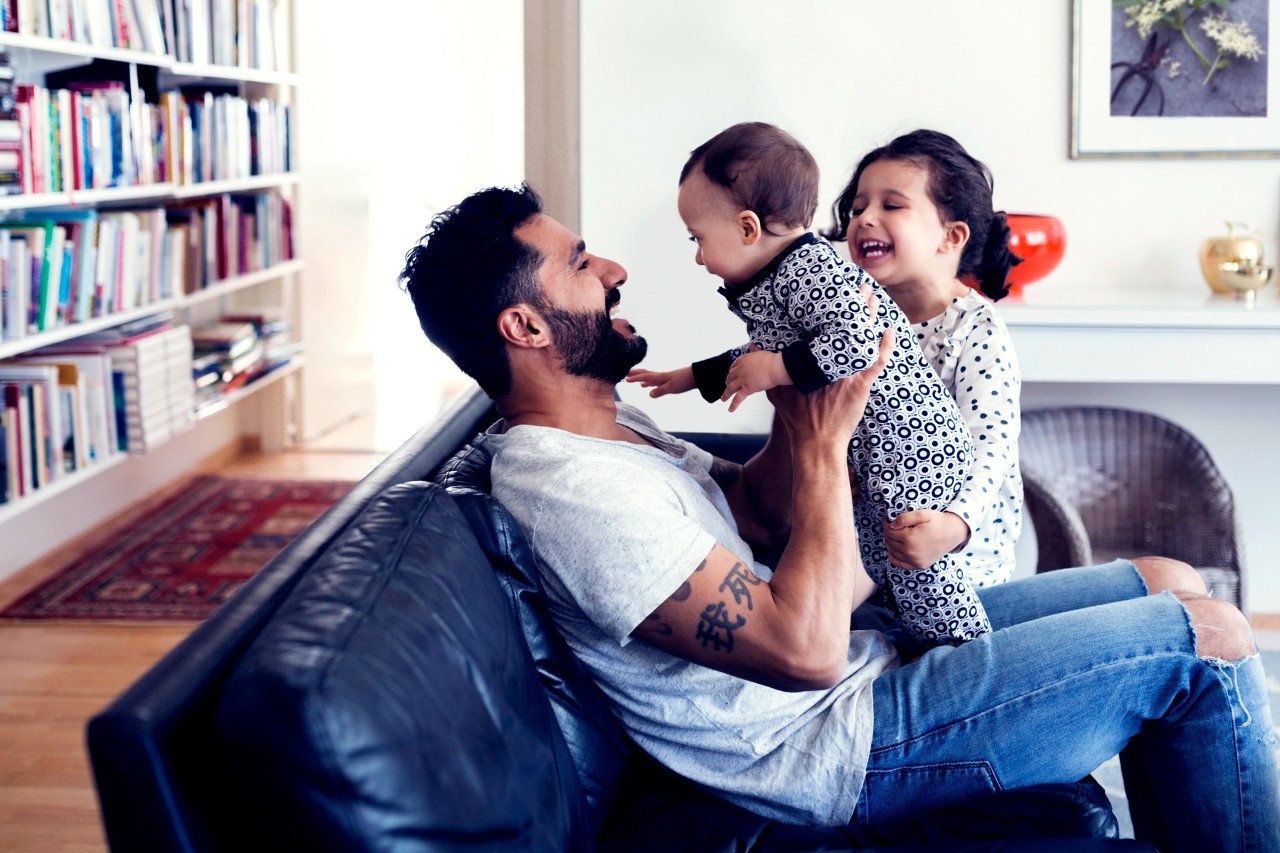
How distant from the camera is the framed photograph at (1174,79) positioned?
2.85 metres

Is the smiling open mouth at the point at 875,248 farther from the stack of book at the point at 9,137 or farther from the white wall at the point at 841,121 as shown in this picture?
the stack of book at the point at 9,137

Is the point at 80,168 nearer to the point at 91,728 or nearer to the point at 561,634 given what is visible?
the point at 561,634

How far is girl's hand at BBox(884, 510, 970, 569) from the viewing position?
1537mm

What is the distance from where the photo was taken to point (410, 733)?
850mm

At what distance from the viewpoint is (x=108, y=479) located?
407cm

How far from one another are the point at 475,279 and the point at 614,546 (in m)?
0.43

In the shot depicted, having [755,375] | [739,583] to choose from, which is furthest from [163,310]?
[739,583]

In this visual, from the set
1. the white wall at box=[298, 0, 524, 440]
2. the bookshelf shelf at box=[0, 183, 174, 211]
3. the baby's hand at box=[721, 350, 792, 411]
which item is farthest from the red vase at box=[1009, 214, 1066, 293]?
the white wall at box=[298, 0, 524, 440]

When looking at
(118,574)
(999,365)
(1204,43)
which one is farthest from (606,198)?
(118,574)

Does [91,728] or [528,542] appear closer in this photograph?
[91,728]

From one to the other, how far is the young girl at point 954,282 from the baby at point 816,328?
0.41 feet

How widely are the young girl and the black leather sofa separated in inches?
19.2

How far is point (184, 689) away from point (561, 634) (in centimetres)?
56

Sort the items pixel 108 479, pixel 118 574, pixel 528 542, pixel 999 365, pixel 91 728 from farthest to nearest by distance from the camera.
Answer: pixel 108 479 < pixel 118 574 < pixel 999 365 < pixel 528 542 < pixel 91 728
